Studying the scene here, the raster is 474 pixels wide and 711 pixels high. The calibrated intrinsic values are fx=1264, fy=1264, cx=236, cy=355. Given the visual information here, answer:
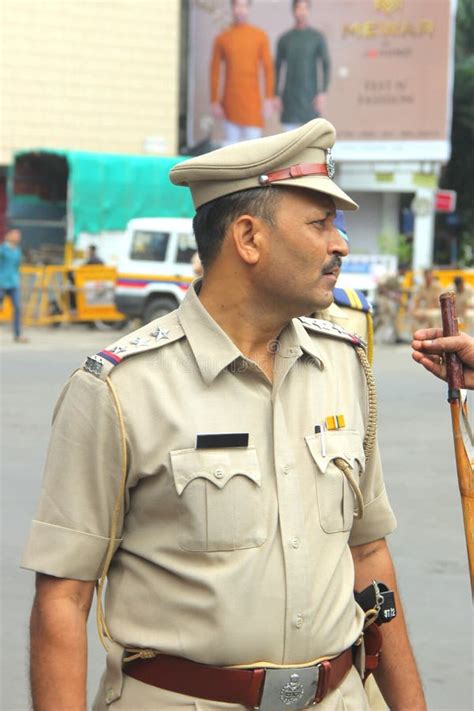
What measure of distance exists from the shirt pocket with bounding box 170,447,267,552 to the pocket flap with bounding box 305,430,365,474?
0.16m

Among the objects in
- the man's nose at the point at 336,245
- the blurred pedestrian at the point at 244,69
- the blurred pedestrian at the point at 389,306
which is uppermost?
the blurred pedestrian at the point at 244,69

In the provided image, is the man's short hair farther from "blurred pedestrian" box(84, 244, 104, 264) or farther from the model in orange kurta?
the model in orange kurta

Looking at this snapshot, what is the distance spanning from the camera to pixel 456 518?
300 inches

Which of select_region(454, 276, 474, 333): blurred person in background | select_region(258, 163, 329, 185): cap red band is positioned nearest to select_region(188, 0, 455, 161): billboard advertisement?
select_region(454, 276, 474, 333): blurred person in background

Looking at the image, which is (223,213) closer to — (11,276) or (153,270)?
(11,276)

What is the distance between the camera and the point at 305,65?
104ft

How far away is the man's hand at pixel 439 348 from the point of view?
95.7 inches

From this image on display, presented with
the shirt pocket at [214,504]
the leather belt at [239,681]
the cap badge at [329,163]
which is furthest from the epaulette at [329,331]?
the leather belt at [239,681]

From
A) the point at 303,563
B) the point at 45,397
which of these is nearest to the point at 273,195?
the point at 303,563

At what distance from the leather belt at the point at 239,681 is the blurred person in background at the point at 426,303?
711 inches

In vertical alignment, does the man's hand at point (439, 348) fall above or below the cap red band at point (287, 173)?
below

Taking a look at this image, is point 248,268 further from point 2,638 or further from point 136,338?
point 2,638

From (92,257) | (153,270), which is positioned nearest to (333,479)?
(153,270)

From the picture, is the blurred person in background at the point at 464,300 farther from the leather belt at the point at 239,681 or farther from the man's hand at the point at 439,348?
the leather belt at the point at 239,681
